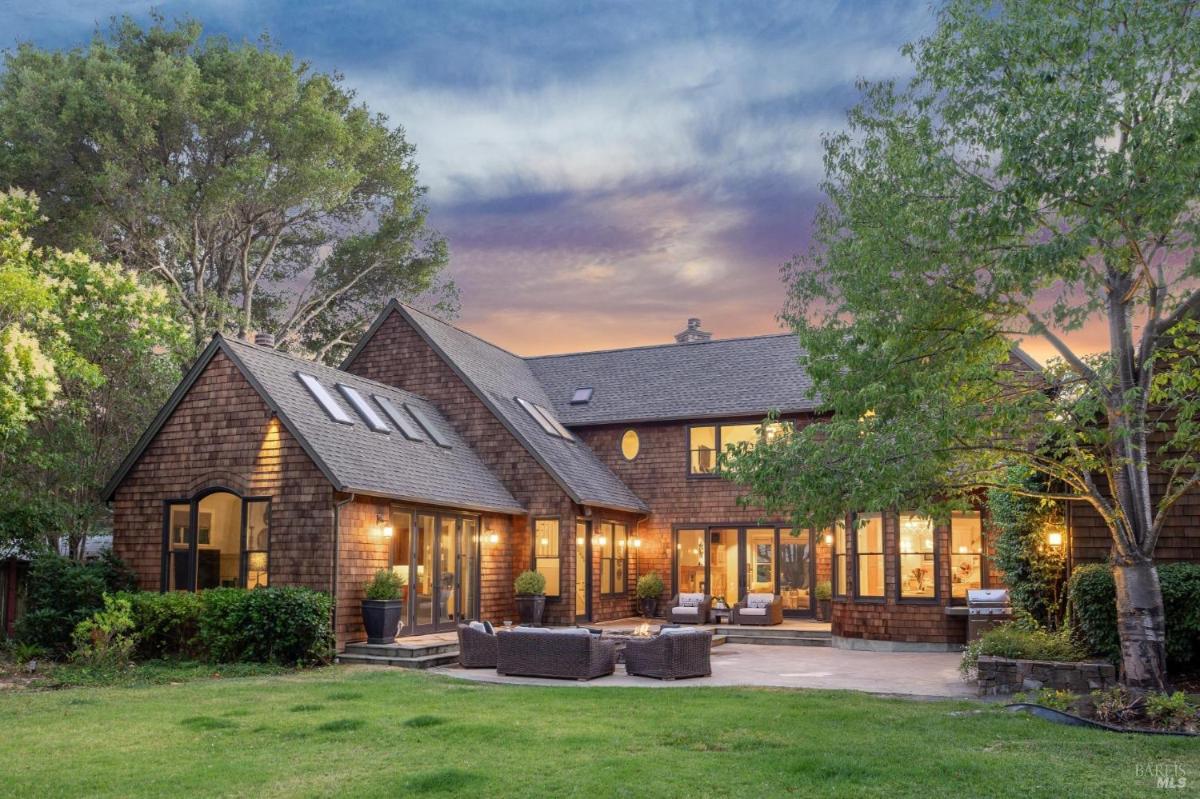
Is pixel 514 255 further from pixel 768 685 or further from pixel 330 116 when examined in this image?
pixel 768 685

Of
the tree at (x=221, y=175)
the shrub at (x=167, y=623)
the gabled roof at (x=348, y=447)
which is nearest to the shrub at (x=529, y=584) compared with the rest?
the gabled roof at (x=348, y=447)

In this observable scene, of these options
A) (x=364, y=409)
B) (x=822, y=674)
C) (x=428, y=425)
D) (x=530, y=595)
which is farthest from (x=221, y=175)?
(x=822, y=674)

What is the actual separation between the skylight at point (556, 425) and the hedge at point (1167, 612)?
41.8 feet

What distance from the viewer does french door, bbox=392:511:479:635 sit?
16.8 m

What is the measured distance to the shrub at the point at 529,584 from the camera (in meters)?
19.2

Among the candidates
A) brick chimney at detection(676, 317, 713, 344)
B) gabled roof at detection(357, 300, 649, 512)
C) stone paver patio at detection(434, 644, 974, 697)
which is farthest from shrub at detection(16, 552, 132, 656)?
brick chimney at detection(676, 317, 713, 344)

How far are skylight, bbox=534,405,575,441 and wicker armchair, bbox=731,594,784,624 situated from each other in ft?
18.1

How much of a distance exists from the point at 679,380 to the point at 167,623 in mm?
13189

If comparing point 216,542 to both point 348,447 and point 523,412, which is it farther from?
point 523,412

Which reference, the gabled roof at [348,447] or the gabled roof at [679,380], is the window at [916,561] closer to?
the gabled roof at [679,380]

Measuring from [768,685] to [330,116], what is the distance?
19.0 metres

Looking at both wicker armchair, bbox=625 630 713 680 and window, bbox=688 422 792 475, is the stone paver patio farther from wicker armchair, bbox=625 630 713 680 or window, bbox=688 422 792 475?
window, bbox=688 422 792 475

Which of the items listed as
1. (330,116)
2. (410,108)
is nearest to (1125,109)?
(330,116)

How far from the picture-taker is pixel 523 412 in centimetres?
2256
